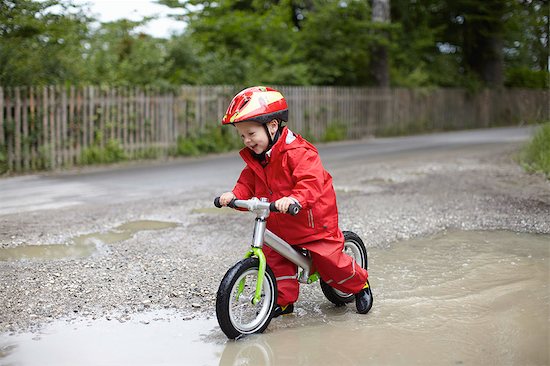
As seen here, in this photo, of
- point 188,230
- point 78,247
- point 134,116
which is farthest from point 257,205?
point 134,116

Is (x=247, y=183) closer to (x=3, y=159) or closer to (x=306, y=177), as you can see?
(x=306, y=177)

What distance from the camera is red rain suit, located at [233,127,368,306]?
13.8 feet

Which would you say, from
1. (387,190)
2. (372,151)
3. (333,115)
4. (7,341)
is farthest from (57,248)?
(333,115)

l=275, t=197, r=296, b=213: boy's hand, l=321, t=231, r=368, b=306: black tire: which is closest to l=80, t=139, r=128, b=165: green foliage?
l=321, t=231, r=368, b=306: black tire

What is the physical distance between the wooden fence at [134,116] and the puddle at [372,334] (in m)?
7.96

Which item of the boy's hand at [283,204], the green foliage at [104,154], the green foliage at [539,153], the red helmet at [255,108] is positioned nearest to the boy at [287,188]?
the red helmet at [255,108]

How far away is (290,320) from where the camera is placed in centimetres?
450

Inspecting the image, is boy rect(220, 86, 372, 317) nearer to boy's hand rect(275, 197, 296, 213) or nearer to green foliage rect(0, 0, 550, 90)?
boy's hand rect(275, 197, 296, 213)

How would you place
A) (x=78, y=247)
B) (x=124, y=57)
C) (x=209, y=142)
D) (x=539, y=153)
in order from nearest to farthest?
(x=78, y=247) → (x=539, y=153) → (x=209, y=142) → (x=124, y=57)

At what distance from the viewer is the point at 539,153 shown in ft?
36.9

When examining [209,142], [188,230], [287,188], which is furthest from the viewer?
[209,142]

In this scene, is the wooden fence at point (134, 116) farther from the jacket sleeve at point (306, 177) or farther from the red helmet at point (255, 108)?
the jacket sleeve at point (306, 177)

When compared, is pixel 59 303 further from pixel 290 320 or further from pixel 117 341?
pixel 290 320

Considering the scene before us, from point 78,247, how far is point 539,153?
8001 mm
